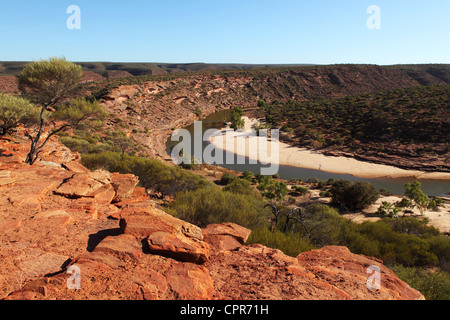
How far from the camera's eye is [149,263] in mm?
3766

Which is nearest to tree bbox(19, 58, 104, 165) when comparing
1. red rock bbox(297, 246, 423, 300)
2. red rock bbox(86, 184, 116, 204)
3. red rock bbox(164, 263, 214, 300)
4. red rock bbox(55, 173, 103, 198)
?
red rock bbox(55, 173, 103, 198)

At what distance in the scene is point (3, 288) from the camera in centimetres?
332

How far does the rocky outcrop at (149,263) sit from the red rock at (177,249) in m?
0.02

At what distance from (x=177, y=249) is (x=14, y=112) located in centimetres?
1159

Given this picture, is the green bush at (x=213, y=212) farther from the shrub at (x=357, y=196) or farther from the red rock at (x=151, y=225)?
the shrub at (x=357, y=196)

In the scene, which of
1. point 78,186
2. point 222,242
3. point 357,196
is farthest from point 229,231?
point 357,196

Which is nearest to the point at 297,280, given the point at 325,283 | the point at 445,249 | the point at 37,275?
the point at 325,283

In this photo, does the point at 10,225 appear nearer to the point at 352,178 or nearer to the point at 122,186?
the point at 122,186

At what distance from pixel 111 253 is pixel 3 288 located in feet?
4.50

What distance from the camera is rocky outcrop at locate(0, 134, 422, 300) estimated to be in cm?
325

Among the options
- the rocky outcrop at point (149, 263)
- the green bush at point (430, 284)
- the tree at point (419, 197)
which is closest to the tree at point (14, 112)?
the rocky outcrop at point (149, 263)

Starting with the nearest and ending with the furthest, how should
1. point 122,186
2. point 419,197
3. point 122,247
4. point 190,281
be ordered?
point 190,281 < point 122,247 < point 122,186 < point 419,197

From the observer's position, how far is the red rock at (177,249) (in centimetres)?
391
